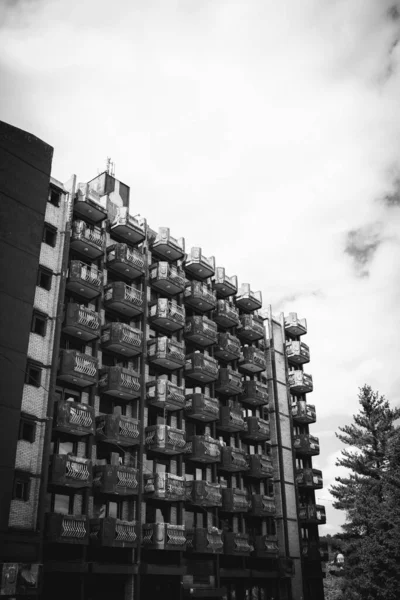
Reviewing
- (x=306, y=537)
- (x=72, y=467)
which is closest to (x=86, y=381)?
(x=72, y=467)

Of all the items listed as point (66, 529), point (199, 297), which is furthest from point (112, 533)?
point (199, 297)

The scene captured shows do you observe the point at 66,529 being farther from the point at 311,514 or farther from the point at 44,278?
the point at 311,514

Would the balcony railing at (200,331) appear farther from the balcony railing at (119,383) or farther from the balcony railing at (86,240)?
the balcony railing at (86,240)

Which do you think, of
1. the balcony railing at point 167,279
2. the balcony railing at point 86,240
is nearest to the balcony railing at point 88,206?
the balcony railing at point 86,240

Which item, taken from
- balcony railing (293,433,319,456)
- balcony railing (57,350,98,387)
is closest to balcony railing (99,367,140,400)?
balcony railing (57,350,98,387)

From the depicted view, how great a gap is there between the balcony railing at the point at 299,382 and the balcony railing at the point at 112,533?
26.9 meters

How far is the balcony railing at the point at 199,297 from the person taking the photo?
49.8 meters

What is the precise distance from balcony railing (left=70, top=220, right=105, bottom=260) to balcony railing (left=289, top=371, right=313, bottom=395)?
2580cm

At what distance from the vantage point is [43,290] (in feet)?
124

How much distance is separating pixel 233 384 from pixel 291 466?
11322mm

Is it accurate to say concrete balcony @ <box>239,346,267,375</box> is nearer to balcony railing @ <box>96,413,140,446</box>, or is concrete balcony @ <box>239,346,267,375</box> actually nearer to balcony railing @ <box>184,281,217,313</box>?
balcony railing @ <box>184,281,217,313</box>

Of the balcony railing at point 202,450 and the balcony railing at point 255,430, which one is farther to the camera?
the balcony railing at point 255,430

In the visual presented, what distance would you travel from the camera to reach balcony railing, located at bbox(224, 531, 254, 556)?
4394cm

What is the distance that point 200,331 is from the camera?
4816cm
